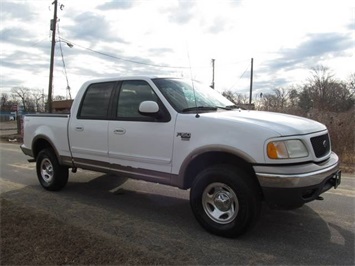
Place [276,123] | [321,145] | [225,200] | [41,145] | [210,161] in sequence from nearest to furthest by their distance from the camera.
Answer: [276,123] < [225,200] < [321,145] < [210,161] < [41,145]

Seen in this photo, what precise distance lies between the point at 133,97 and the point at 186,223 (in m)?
1.96

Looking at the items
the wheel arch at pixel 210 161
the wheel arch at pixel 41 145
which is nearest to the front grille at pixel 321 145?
the wheel arch at pixel 210 161

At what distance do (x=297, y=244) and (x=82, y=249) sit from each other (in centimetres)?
234

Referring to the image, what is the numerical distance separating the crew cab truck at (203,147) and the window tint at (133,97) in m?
0.02

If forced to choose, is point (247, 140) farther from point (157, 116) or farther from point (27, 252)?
point (27, 252)

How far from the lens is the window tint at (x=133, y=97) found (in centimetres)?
522

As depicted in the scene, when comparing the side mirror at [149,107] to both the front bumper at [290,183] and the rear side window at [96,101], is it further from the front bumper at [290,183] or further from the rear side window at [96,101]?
the front bumper at [290,183]

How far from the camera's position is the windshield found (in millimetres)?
4934

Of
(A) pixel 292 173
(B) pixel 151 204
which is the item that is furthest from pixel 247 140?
(B) pixel 151 204

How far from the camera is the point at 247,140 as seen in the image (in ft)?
13.3

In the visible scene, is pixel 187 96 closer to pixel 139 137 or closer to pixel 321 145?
pixel 139 137

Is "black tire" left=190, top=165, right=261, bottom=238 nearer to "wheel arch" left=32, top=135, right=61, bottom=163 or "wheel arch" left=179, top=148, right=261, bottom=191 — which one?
"wheel arch" left=179, top=148, right=261, bottom=191

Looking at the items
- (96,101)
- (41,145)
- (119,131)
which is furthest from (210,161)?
(41,145)

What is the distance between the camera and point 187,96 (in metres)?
5.16
